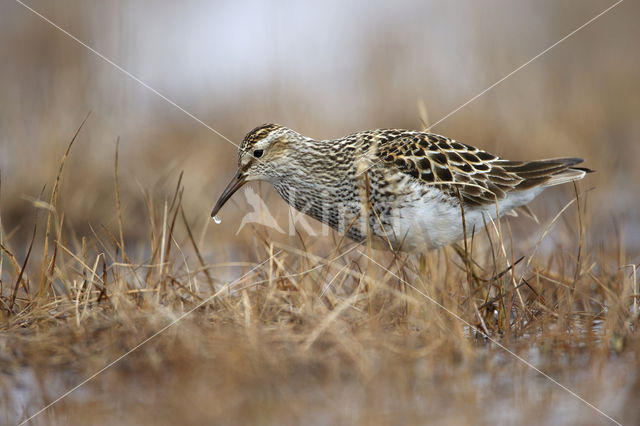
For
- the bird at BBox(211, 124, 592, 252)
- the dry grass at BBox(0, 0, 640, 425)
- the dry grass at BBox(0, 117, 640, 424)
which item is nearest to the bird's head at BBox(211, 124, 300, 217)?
the bird at BBox(211, 124, 592, 252)

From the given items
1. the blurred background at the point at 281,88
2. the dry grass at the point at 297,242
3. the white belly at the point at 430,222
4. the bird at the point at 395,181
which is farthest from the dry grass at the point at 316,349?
the blurred background at the point at 281,88

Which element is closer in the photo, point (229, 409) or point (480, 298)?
point (229, 409)

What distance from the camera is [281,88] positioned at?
11.3 metres

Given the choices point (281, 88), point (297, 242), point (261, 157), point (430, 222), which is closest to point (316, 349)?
point (430, 222)

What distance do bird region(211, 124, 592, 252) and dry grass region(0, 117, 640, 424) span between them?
0.95ft

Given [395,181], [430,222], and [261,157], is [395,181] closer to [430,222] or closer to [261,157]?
[430,222]

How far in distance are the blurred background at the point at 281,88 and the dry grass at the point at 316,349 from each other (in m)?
2.77

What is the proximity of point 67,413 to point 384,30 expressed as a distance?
32.3ft

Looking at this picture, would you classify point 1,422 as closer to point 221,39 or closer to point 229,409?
point 229,409

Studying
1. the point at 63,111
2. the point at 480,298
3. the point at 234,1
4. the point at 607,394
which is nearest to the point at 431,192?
the point at 480,298

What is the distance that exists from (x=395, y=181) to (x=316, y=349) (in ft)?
5.24

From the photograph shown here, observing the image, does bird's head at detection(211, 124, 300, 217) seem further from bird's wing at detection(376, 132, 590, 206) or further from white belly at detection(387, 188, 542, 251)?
white belly at detection(387, 188, 542, 251)

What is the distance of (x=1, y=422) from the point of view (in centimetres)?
390

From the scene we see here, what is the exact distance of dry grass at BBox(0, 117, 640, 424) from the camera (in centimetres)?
382
